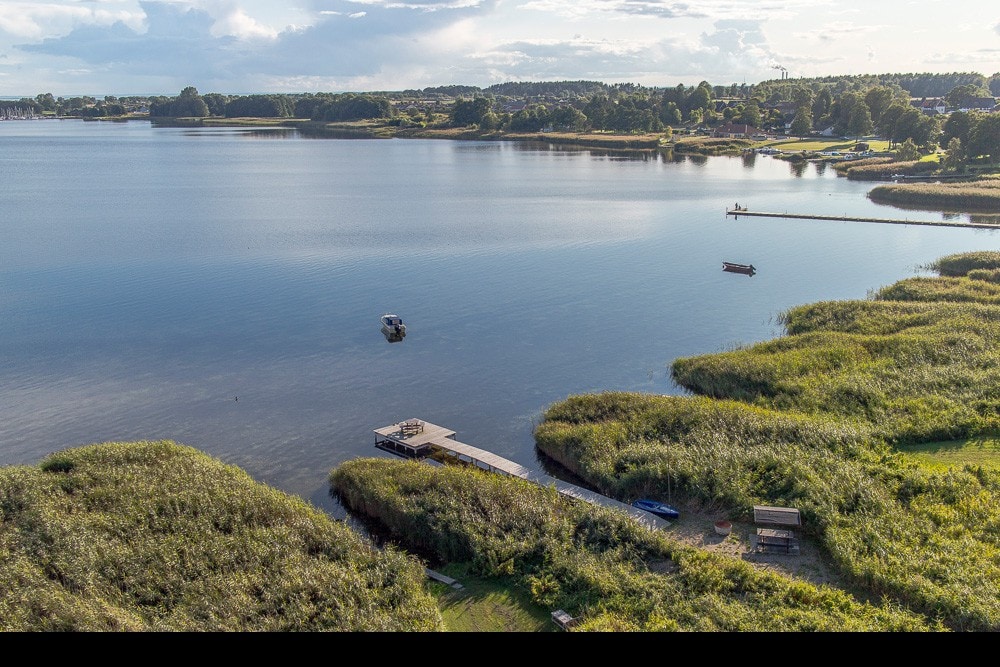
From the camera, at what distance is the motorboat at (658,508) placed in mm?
29906

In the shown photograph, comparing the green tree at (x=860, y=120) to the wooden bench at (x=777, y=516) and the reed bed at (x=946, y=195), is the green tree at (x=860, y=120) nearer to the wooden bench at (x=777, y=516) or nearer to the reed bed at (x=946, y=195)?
the reed bed at (x=946, y=195)

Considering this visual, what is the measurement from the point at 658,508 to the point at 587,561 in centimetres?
558

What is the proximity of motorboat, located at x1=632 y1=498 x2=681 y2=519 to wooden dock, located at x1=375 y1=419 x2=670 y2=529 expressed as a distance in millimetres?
405

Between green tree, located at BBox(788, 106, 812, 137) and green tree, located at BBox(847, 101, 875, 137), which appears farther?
green tree, located at BBox(788, 106, 812, 137)

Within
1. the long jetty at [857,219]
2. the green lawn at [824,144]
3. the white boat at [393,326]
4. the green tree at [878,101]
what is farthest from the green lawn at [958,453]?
the green tree at [878,101]

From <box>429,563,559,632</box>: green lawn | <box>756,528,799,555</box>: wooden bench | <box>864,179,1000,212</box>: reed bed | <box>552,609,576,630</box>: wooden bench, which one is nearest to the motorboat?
<box>756,528,799,555</box>: wooden bench

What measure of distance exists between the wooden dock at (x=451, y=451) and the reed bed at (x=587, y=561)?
135 centimetres

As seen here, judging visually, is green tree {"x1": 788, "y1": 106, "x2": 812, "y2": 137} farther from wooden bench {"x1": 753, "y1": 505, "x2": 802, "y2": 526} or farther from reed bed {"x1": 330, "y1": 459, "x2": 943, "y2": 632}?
reed bed {"x1": 330, "y1": 459, "x2": 943, "y2": 632}

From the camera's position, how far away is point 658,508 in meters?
30.2

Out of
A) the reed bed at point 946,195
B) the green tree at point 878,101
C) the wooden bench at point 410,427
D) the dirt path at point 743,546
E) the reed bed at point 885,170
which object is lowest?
the dirt path at point 743,546

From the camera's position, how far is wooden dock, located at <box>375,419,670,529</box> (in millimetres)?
32156

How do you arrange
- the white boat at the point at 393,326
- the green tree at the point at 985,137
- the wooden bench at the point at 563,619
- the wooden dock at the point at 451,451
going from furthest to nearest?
the green tree at the point at 985,137, the white boat at the point at 393,326, the wooden dock at the point at 451,451, the wooden bench at the point at 563,619

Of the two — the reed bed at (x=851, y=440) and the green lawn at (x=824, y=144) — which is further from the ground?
the green lawn at (x=824, y=144)

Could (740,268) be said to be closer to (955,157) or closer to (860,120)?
(955,157)
